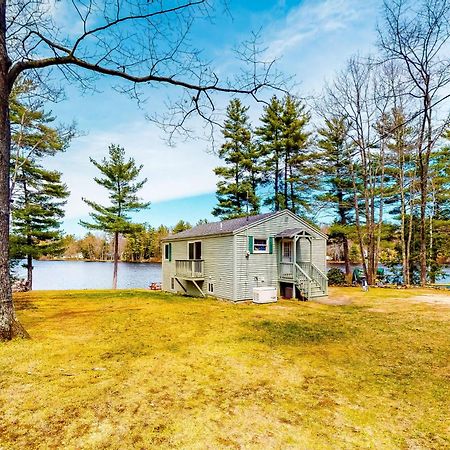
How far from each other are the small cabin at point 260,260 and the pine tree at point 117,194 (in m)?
9.86

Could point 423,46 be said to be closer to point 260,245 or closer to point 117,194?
point 260,245

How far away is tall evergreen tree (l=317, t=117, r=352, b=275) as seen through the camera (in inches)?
839

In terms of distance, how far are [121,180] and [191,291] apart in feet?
38.8

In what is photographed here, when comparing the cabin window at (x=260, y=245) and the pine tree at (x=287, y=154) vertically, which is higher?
the pine tree at (x=287, y=154)

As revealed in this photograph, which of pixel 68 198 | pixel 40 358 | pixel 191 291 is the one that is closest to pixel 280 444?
pixel 40 358

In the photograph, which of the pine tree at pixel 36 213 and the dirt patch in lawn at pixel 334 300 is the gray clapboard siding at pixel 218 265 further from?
the pine tree at pixel 36 213

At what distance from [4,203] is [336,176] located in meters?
20.5

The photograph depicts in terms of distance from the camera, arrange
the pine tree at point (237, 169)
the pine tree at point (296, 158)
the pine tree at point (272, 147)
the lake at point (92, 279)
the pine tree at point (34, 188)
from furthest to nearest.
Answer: the lake at point (92, 279) → the pine tree at point (237, 169) → the pine tree at point (272, 147) → the pine tree at point (296, 158) → the pine tree at point (34, 188)

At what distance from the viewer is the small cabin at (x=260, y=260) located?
12617 mm

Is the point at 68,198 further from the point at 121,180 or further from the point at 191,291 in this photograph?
the point at 191,291

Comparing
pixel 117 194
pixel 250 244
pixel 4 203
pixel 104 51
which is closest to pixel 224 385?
pixel 4 203

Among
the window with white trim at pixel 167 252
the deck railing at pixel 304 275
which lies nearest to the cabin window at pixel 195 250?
the window with white trim at pixel 167 252

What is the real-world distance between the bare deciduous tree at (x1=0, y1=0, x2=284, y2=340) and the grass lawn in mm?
1964

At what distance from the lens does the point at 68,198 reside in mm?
20516
